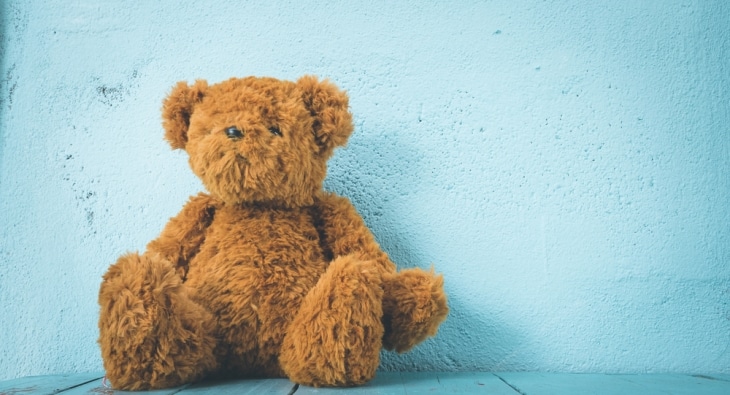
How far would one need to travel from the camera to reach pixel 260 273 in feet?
3.03

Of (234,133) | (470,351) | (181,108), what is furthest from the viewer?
(470,351)

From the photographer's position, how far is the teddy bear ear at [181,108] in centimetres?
100

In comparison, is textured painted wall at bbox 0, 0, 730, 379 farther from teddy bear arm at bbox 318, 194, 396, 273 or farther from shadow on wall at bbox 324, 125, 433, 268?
teddy bear arm at bbox 318, 194, 396, 273

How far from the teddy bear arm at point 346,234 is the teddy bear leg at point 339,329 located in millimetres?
115

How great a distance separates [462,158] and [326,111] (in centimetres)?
33

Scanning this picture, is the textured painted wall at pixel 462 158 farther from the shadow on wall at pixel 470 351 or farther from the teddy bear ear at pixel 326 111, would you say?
the teddy bear ear at pixel 326 111

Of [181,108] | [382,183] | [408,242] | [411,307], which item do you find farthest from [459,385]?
[181,108]

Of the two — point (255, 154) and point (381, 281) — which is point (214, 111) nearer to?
point (255, 154)

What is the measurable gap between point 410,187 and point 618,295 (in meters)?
0.45

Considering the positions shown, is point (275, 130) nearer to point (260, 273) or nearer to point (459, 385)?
point (260, 273)

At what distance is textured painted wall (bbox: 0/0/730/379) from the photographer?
110 cm

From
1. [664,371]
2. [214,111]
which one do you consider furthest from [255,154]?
[664,371]

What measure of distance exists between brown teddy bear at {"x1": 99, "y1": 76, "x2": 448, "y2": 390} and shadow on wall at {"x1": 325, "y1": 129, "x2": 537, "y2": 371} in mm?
127

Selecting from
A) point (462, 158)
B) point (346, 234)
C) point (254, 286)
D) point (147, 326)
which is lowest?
point (147, 326)
